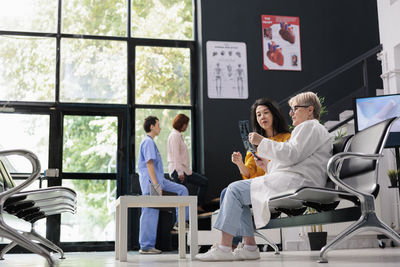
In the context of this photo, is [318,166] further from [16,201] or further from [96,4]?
[96,4]

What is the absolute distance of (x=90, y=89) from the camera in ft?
23.7

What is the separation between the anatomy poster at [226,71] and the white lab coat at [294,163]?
4.27 meters

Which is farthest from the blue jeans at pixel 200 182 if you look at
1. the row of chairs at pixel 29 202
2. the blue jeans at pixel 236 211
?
the blue jeans at pixel 236 211

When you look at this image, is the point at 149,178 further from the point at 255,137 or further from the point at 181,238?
the point at 255,137

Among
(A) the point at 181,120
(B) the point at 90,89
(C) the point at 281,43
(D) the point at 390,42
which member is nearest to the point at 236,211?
(A) the point at 181,120

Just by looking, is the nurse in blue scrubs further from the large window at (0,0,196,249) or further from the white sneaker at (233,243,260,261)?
the white sneaker at (233,243,260,261)

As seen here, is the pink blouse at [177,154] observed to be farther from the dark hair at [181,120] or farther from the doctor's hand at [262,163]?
the doctor's hand at [262,163]

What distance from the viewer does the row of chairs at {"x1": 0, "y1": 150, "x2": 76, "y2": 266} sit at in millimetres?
2730

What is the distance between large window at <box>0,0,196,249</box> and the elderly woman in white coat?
403 centimetres

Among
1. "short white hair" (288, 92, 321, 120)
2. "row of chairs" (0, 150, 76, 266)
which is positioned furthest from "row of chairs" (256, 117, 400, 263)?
"row of chairs" (0, 150, 76, 266)

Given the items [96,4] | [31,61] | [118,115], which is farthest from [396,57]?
[31,61]

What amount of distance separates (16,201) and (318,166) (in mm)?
1729

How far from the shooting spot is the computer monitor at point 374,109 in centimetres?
546

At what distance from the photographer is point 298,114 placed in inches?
124
